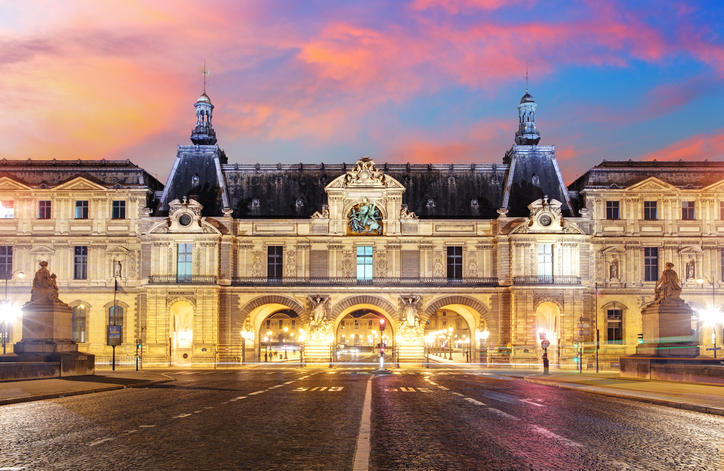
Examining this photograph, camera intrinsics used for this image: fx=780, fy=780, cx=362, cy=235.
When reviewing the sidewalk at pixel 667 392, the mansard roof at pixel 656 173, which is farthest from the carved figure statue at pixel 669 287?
the mansard roof at pixel 656 173

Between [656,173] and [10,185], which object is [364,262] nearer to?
[656,173]

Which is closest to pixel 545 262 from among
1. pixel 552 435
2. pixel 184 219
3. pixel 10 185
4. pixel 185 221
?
pixel 185 221

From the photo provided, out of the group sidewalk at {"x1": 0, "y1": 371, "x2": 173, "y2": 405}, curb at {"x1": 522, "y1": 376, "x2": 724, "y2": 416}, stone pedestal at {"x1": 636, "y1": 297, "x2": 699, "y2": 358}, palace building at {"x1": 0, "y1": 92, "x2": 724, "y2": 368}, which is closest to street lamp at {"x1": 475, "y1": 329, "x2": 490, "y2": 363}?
palace building at {"x1": 0, "y1": 92, "x2": 724, "y2": 368}

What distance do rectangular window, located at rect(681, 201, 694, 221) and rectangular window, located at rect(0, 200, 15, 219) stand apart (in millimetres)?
59241

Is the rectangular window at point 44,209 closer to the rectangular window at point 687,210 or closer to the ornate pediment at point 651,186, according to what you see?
the ornate pediment at point 651,186

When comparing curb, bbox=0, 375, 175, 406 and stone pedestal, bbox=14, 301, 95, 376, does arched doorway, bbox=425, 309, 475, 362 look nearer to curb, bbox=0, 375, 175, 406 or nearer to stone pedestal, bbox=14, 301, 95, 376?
stone pedestal, bbox=14, 301, 95, 376

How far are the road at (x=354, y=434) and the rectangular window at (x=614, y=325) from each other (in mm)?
45287

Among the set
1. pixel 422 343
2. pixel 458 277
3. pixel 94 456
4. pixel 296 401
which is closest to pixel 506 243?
pixel 458 277

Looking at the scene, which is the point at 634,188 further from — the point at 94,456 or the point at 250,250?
the point at 94,456

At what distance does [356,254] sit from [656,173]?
27.9 m

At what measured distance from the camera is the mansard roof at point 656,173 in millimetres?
69188

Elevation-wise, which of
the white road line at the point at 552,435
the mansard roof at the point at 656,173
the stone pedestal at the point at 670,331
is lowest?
the white road line at the point at 552,435

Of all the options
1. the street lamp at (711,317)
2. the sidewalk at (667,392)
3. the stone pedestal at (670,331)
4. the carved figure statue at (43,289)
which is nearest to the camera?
the sidewalk at (667,392)

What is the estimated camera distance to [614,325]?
68.4 meters
